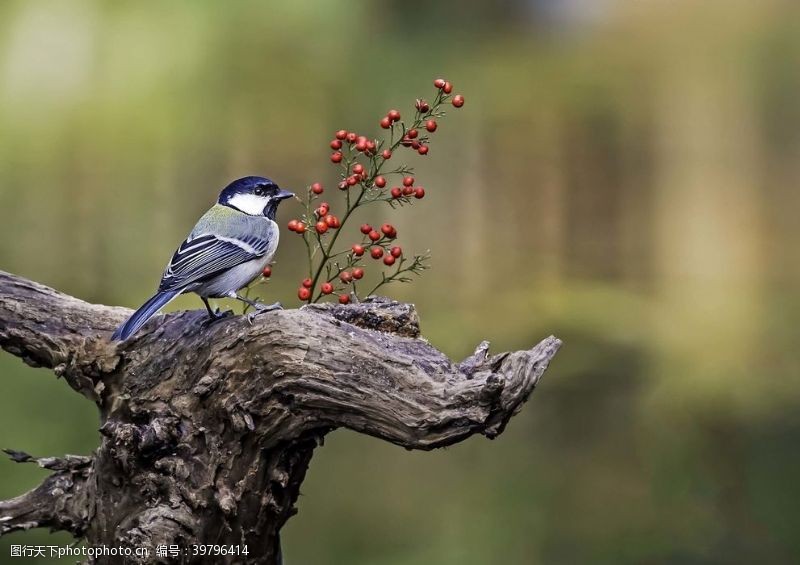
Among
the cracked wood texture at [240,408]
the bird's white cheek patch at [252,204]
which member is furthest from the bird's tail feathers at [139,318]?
the bird's white cheek patch at [252,204]

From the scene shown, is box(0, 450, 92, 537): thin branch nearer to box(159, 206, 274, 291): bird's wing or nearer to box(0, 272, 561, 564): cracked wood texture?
box(0, 272, 561, 564): cracked wood texture

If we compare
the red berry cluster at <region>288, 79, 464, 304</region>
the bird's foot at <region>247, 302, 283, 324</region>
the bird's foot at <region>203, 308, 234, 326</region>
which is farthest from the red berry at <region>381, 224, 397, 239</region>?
the bird's foot at <region>203, 308, 234, 326</region>

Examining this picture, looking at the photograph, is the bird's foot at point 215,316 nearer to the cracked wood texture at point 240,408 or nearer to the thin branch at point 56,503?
the cracked wood texture at point 240,408

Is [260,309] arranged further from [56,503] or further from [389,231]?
[56,503]

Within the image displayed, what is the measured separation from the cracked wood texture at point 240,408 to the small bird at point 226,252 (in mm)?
89

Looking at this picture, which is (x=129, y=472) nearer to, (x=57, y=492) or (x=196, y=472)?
(x=196, y=472)

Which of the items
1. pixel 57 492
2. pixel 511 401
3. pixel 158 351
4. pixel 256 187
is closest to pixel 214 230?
pixel 256 187

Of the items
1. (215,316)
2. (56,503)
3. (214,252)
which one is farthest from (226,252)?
(56,503)

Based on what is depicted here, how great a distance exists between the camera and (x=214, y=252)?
7.18ft

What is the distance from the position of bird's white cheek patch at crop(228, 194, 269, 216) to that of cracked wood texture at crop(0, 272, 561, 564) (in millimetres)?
282

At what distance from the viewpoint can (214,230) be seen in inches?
89.0

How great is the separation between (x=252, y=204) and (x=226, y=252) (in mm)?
199

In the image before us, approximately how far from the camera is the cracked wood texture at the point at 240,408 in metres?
1.86

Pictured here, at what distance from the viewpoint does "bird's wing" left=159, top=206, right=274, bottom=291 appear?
2.15 m
